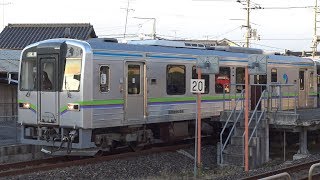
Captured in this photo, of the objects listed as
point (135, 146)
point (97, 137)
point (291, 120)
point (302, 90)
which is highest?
point (302, 90)

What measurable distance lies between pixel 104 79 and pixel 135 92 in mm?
1351

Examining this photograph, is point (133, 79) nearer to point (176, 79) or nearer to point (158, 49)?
point (158, 49)

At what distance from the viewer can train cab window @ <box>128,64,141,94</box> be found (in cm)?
1501

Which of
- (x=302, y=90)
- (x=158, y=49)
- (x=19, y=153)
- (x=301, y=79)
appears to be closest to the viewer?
(x=19, y=153)

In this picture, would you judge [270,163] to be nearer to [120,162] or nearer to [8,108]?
[120,162]

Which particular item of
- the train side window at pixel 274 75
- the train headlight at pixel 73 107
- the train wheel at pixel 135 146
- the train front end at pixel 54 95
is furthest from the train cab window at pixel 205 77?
the train headlight at pixel 73 107

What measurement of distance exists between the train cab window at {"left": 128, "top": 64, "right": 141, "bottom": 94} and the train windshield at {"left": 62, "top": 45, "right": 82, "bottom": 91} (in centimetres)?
171

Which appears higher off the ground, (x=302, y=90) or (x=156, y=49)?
(x=156, y=49)

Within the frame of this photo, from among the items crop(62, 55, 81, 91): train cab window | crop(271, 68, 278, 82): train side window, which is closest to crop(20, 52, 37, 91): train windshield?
crop(62, 55, 81, 91): train cab window

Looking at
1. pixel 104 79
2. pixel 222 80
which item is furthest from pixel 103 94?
pixel 222 80

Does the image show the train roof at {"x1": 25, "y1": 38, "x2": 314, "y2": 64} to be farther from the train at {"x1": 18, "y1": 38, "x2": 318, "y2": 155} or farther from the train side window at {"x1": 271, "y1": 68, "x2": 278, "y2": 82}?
the train side window at {"x1": 271, "y1": 68, "x2": 278, "y2": 82}

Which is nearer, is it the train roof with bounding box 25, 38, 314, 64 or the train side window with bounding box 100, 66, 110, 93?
the train side window with bounding box 100, 66, 110, 93

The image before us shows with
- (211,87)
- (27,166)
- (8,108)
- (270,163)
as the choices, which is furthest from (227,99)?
(8,108)

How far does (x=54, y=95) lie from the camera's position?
14359 millimetres
